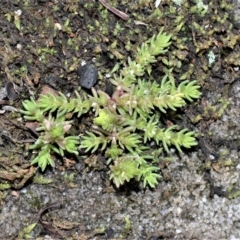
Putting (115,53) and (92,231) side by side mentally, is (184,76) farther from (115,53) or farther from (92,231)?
(92,231)

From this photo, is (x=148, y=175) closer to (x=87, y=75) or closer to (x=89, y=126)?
(x=89, y=126)

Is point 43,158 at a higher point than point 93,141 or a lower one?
lower

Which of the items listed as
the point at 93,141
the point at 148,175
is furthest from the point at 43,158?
the point at 148,175

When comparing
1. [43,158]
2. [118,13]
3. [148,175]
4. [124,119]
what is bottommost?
[43,158]

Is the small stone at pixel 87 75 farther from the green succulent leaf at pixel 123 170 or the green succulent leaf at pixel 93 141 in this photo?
the green succulent leaf at pixel 123 170

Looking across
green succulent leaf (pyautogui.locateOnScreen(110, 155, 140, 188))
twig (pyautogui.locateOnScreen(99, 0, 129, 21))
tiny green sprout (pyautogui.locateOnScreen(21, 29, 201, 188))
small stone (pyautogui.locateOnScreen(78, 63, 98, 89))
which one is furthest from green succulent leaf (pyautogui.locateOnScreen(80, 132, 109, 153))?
twig (pyautogui.locateOnScreen(99, 0, 129, 21))

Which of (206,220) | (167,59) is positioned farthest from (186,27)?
(206,220)
